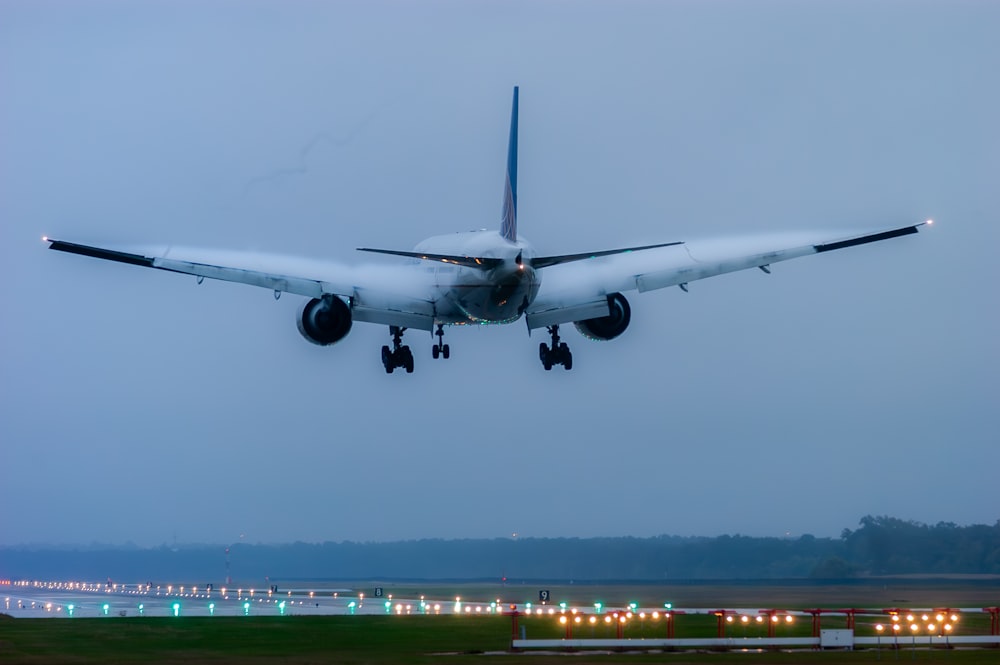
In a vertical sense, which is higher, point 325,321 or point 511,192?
point 511,192

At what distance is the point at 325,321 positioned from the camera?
2275 inches

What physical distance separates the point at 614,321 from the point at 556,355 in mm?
3089

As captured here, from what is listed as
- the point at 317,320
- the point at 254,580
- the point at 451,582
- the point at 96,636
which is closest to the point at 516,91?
the point at 317,320

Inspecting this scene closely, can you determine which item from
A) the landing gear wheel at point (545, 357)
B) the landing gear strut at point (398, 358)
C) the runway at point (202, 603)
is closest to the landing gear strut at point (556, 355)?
the landing gear wheel at point (545, 357)

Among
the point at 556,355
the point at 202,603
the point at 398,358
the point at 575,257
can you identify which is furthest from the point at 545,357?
the point at 202,603

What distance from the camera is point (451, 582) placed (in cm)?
13350

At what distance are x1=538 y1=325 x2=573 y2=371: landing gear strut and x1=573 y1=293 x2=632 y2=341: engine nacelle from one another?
1.23 meters

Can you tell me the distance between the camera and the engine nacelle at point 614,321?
196ft

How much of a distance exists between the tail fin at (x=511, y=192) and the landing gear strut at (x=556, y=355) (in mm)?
6197

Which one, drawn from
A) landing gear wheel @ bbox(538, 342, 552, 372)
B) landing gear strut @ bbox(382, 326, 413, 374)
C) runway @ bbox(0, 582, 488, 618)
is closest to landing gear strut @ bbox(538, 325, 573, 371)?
landing gear wheel @ bbox(538, 342, 552, 372)

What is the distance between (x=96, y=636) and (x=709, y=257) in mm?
29853

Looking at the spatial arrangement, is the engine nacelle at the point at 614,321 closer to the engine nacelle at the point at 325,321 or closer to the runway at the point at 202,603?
the engine nacelle at the point at 325,321

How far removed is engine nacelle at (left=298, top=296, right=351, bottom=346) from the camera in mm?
57781

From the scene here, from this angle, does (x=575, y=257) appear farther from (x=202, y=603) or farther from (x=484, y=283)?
(x=202, y=603)
